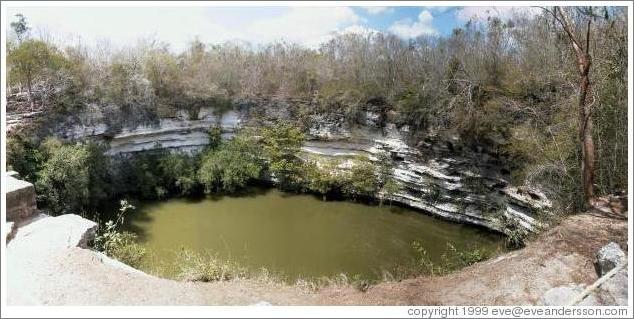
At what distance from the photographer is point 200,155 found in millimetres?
14484

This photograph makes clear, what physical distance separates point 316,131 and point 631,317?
1081cm

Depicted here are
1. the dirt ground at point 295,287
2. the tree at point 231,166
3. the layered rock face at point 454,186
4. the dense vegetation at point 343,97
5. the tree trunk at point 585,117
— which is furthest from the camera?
the tree at point 231,166

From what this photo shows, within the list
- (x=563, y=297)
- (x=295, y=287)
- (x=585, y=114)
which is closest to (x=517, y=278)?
(x=563, y=297)

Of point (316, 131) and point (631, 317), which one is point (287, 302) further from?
point (316, 131)

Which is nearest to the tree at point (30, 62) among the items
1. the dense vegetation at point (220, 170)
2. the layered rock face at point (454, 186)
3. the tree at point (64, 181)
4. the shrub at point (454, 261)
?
the dense vegetation at point (220, 170)

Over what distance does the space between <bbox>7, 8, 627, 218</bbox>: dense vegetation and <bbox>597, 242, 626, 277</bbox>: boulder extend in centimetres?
252

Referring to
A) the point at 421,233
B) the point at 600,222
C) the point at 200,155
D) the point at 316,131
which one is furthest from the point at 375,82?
the point at 600,222

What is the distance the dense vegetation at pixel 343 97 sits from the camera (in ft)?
26.8

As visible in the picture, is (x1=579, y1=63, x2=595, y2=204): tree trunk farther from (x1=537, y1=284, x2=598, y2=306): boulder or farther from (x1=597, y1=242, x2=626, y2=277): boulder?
(x1=537, y1=284, x2=598, y2=306): boulder

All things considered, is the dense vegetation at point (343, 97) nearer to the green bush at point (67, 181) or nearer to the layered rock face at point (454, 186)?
the green bush at point (67, 181)

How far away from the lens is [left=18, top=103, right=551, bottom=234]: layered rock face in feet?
37.4

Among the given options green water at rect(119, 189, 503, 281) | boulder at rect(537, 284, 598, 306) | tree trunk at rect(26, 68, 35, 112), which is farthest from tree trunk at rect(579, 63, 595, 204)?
tree trunk at rect(26, 68, 35, 112)

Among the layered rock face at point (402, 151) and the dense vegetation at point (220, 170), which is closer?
the layered rock face at point (402, 151)

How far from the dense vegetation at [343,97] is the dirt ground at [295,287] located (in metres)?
2.28
